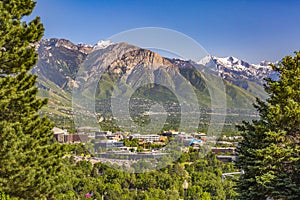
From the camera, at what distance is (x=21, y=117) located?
26.8 ft

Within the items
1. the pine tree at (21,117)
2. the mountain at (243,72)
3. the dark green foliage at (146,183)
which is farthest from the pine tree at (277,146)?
the mountain at (243,72)

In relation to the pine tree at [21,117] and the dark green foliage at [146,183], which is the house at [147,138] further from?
the pine tree at [21,117]

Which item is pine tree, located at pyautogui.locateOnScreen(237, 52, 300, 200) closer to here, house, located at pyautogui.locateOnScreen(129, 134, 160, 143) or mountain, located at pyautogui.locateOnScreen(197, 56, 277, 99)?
house, located at pyautogui.locateOnScreen(129, 134, 160, 143)

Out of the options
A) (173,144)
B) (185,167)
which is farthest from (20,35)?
(185,167)

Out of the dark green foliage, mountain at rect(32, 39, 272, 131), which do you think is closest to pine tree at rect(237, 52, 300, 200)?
mountain at rect(32, 39, 272, 131)

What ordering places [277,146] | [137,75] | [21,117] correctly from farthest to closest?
[137,75] < [21,117] < [277,146]

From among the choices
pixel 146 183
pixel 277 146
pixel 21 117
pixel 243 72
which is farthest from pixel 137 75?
pixel 243 72

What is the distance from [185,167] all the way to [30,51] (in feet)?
78.1

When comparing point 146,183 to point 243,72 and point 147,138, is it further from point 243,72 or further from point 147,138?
point 243,72

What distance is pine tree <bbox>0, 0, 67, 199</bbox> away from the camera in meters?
7.41

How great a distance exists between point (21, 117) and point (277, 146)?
524 cm

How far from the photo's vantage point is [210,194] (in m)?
25.0

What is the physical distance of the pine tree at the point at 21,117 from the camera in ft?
24.3

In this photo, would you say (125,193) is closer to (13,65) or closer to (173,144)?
(173,144)
